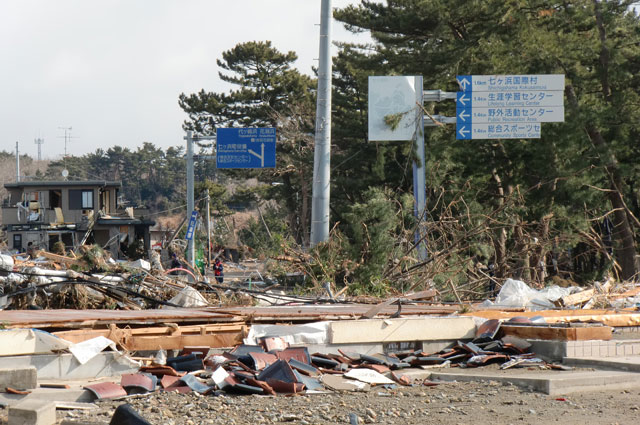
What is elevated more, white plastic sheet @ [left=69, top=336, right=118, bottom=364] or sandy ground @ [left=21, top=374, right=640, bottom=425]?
white plastic sheet @ [left=69, top=336, right=118, bottom=364]

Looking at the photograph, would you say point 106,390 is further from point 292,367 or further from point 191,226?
point 191,226

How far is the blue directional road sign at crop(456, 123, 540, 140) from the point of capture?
2025cm

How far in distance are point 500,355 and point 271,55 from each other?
3876 cm

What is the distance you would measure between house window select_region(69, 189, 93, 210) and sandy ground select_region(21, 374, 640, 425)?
161ft

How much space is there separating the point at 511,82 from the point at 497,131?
1.33m

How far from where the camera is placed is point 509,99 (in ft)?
66.8

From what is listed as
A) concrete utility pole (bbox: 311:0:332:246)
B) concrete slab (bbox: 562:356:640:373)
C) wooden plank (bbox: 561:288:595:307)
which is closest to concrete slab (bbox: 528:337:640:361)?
concrete slab (bbox: 562:356:640:373)

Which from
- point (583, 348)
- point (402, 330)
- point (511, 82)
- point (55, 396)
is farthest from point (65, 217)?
point (55, 396)

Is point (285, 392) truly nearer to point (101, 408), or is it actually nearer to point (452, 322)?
point (101, 408)

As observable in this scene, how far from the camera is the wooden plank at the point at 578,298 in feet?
41.7

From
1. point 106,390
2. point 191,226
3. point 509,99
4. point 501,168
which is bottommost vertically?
point 106,390

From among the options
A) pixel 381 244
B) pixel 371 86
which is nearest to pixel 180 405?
pixel 381 244

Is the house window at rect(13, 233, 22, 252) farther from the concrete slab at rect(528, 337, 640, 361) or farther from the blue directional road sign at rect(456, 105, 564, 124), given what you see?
the concrete slab at rect(528, 337, 640, 361)

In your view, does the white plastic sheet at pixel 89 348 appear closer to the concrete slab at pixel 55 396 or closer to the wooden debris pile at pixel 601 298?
the concrete slab at pixel 55 396
